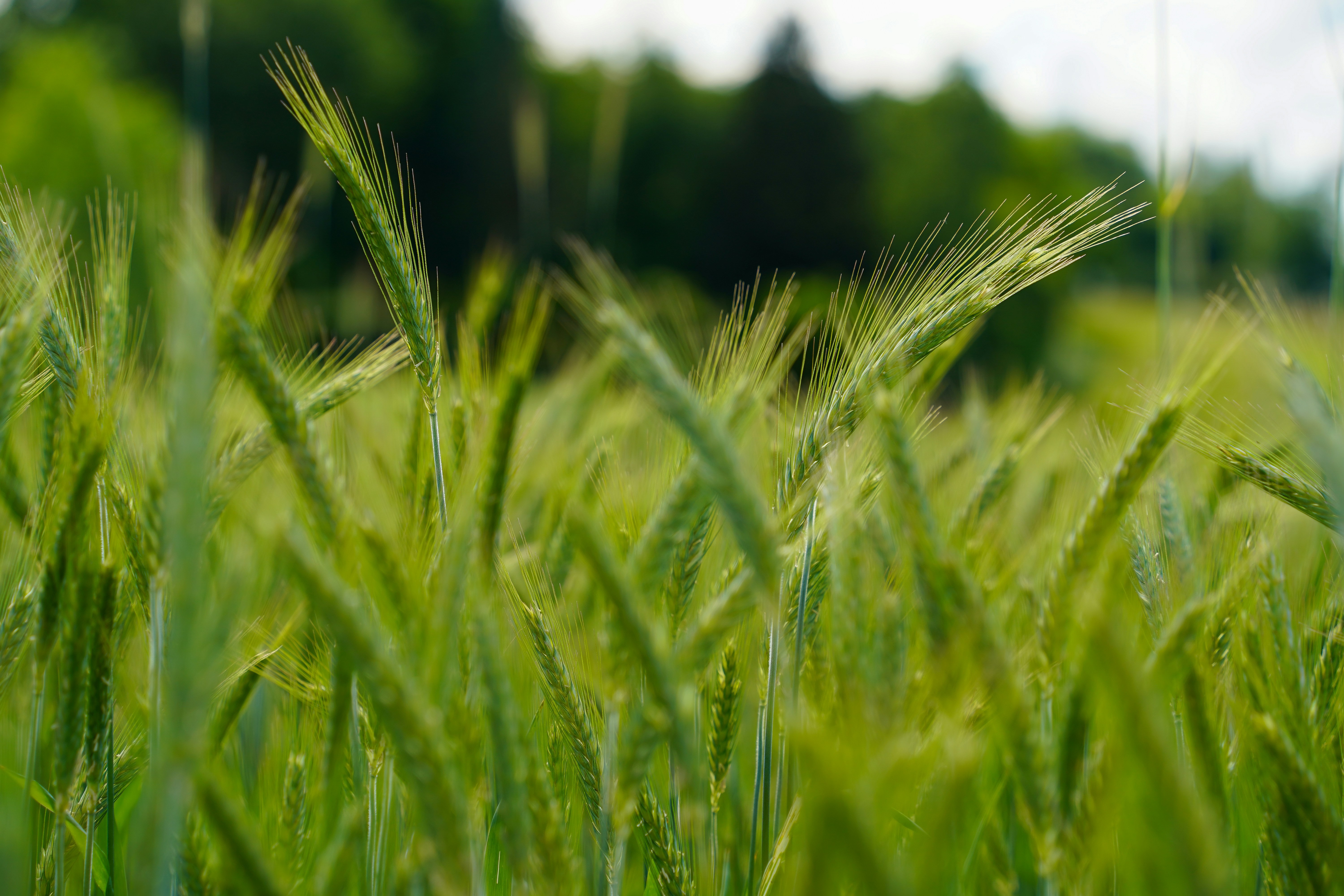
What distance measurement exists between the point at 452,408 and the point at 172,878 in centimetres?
78

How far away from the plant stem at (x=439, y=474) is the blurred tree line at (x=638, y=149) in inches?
776

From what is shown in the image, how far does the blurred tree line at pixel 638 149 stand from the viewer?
27.4 metres

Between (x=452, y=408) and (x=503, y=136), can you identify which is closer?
(x=452, y=408)

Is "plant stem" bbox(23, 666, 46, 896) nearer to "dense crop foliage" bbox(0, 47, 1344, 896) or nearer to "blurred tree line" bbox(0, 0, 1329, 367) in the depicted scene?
"dense crop foliage" bbox(0, 47, 1344, 896)

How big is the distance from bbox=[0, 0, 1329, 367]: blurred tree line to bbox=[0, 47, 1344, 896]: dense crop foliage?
19408mm

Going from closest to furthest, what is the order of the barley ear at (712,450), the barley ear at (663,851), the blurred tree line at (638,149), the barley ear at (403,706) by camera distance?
the barley ear at (403,706), the barley ear at (712,450), the barley ear at (663,851), the blurred tree line at (638,149)

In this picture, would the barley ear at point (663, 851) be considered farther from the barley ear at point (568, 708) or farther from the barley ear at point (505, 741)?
the barley ear at point (505, 741)

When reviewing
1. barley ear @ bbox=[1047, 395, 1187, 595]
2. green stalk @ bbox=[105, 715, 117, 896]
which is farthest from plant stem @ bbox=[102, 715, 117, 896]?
barley ear @ bbox=[1047, 395, 1187, 595]

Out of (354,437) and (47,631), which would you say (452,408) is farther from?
(354,437)

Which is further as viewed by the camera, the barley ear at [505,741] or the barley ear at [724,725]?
the barley ear at [724,725]

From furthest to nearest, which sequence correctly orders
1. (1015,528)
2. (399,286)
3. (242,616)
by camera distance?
1. (1015,528)
2. (242,616)
3. (399,286)

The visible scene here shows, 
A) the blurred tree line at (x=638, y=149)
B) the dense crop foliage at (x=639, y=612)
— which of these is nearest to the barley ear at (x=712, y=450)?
the dense crop foliage at (x=639, y=612)

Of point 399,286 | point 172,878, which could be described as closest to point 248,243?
point 399,286

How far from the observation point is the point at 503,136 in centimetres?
3152
